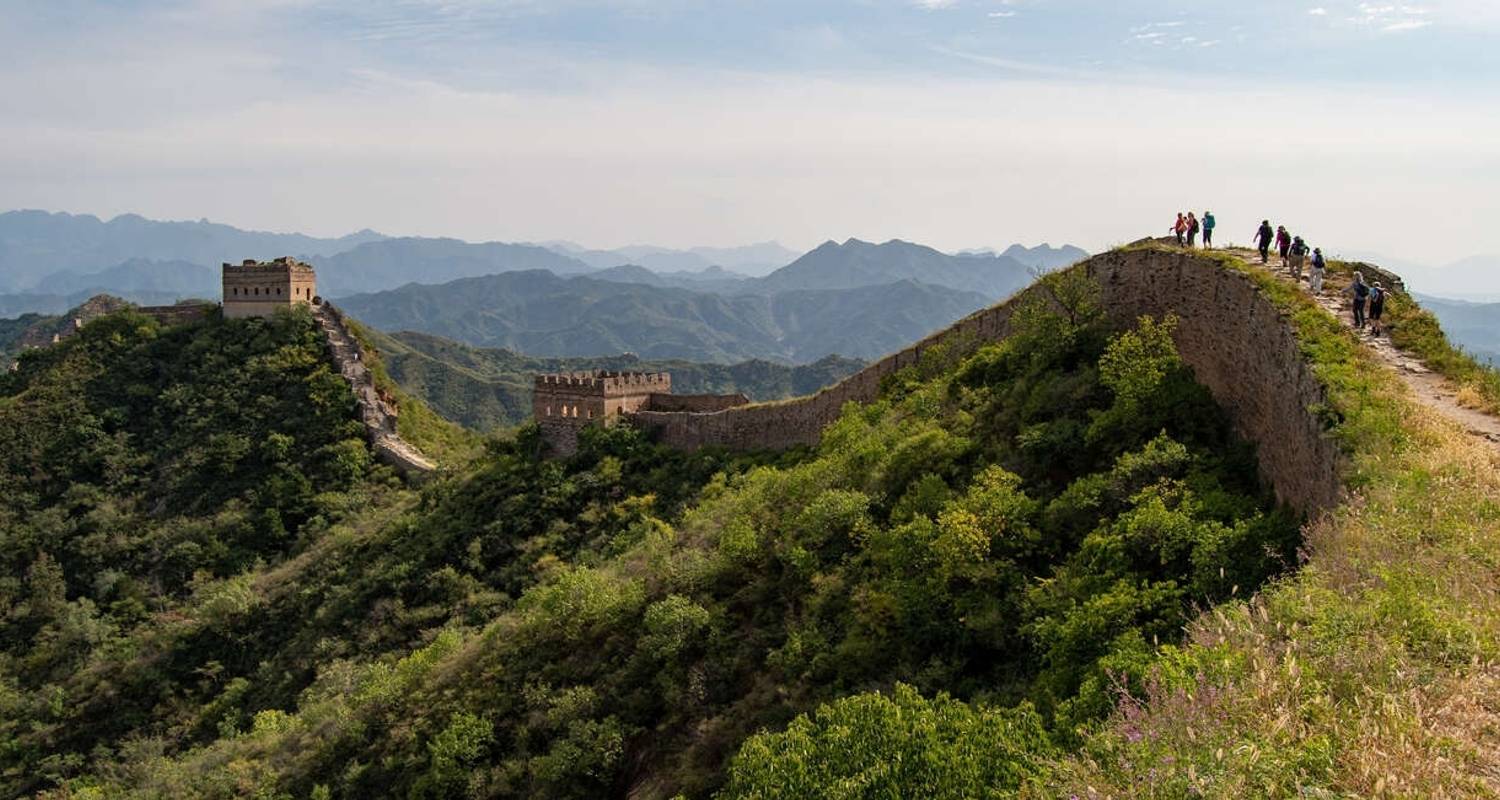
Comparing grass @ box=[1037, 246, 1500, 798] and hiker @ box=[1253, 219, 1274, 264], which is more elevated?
hiker @ box=[1253, 219, 1274, 264]

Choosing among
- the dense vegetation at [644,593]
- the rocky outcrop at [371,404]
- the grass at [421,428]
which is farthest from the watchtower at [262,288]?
the dense vegetation at [644,593]

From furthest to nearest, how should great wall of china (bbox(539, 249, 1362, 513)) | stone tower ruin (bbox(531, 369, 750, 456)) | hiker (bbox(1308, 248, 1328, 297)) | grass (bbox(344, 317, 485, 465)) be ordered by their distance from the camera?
grass (bbox(344, 317, 485, 465)) → stone tower ruin (bbox(531, 369, 750, 456)) → hiker (bbox(1308, 248, 1328, 297)) → great wall of china (bbox(539, 249, 1362, 513))

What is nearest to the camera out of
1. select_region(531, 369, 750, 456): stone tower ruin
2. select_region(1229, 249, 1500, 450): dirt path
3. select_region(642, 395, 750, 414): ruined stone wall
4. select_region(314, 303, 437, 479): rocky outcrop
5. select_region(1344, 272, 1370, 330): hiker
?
select_region(1229, 249, 1500, 450): dirt path

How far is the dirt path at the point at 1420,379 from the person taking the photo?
32.8ft

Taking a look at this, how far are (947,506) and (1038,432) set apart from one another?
92.9 inches

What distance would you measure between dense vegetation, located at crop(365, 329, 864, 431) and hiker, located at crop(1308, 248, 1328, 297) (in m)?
82.0

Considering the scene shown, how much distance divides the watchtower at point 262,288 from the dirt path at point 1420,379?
130 feet

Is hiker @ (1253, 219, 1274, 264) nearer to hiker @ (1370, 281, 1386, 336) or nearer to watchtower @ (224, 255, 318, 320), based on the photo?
hiker @ (1370, 281, 1386, 336)

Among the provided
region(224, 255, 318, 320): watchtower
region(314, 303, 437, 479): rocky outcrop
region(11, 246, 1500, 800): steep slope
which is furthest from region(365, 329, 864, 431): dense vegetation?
region(11, 246, 1500, 800): steep slope

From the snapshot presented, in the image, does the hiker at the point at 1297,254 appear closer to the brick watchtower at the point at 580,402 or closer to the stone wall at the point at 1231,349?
the stone wall at the point at 1231,349

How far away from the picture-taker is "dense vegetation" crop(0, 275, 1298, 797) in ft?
32.3

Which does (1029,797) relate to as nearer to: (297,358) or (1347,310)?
(1347,310)

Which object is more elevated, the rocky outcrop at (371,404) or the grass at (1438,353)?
the grass at (1438,353)

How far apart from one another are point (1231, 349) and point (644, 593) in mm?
9855
